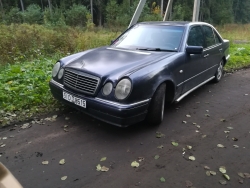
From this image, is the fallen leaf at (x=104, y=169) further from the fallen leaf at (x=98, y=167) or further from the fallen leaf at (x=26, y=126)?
the fallen leaf at (x=26, y=126)

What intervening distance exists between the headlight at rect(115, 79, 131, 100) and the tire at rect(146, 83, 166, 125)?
522 mm

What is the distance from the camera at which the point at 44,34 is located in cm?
843

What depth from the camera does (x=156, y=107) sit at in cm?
338

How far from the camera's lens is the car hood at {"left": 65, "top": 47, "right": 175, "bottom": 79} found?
3.18 meters

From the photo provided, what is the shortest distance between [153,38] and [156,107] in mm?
1576

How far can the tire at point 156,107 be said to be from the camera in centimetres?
335

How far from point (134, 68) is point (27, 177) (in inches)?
74.3

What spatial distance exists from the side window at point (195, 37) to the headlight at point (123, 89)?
6.09 ft

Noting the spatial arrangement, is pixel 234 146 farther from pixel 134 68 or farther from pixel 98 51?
pixel 98 51

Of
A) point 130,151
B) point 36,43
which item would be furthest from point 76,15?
point 130,151

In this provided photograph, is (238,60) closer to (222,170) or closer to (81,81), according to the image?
(222,170)

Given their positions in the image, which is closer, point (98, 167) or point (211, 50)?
point (98, 167)

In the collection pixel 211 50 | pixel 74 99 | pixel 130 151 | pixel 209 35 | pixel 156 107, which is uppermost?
pixel 209 35

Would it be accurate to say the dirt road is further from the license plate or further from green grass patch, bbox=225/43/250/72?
green grass patch, bbox=225/43/250/72
